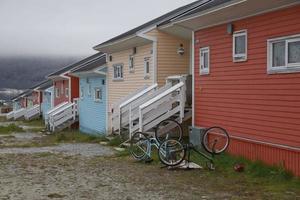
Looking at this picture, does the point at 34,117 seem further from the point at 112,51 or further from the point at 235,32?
the point at 235,32

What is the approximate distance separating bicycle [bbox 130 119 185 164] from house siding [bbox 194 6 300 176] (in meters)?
1.71

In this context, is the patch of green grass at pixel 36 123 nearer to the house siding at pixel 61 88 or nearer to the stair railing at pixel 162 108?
the house siding at pixel 61 88

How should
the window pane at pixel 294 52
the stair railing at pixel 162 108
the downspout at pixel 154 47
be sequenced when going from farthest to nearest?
the downspout at pixel 154 47 → the stair railing at pixel 162 108 → the window pane at pixel 294 52

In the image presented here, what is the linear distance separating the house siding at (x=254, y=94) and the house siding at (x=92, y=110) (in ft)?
41.3

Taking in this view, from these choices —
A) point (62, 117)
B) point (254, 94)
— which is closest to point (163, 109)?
point (254, 94)

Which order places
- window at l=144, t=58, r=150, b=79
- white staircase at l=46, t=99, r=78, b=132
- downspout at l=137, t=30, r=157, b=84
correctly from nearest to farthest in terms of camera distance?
downspout at l=137, t=30, r=157, b=84
window at l=144, t=58, r=150, b=79
white staircase at l=46, t=99, r=78, b=132

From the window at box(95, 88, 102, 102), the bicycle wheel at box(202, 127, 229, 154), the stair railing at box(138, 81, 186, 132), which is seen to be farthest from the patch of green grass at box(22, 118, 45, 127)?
the bicycle wheel at box(202, 127, 229, 154)

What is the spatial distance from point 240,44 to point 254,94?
164 cm

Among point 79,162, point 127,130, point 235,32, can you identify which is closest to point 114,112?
point 127,130

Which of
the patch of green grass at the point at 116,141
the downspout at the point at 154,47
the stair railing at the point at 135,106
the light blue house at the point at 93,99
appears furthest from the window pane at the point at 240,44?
Answer: the light blue house at the point at 93,99

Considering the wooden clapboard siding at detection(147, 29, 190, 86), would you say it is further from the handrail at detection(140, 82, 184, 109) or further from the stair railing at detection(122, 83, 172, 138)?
the handrail at detection(140, 82, 184, 109)

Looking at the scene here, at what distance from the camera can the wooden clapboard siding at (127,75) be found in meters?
22.7

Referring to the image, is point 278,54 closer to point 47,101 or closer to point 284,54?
point 284,54

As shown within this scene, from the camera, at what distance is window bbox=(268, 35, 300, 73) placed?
→ 38.7ft
